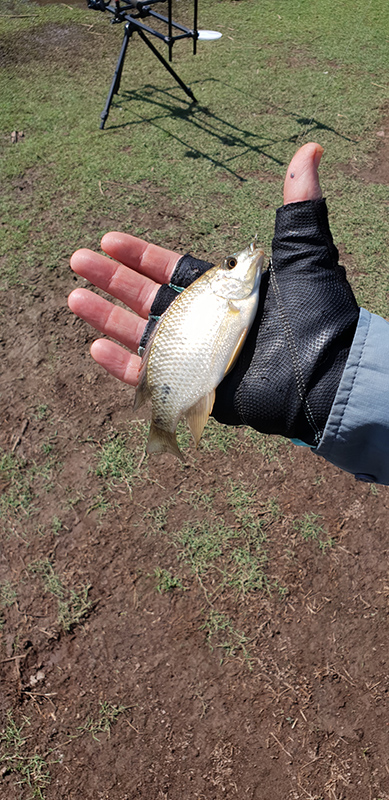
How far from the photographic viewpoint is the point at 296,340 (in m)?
2.50

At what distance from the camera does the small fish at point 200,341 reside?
95.3 inches

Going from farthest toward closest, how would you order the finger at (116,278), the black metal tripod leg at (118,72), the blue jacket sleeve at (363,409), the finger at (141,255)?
the black metal tripod leg at (118,72)
the finger at (141,255)
the finger at (116,278)
the blue jacket sleeve at (363,409)

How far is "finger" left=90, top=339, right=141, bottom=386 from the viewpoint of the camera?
3.02 meters

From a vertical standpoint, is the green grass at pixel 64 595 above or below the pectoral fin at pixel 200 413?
below

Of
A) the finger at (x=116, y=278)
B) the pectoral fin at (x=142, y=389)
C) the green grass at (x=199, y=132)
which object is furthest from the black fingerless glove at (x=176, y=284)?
the green grass at (x=199, y=132)

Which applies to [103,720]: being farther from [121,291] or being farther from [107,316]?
[121,291]

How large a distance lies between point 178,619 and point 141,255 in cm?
234

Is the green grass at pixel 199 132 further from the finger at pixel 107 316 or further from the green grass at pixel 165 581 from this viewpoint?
the green grass at pixel 165 581

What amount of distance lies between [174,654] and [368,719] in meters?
1.18

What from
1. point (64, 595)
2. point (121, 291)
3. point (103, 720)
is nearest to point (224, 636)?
point (103, 720)

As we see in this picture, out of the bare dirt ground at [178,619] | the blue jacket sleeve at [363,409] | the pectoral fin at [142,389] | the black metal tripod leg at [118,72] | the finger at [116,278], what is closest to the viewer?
the blue jacket sleeve at [363,409]

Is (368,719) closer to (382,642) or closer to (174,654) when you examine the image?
(382,642)

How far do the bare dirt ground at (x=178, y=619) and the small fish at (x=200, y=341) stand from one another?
150cm

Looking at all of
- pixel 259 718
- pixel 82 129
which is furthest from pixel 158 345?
pixel 82 129
